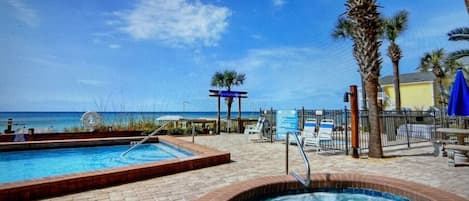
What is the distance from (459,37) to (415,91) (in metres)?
16.4

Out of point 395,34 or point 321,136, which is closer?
point 321,136

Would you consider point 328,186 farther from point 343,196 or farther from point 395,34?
point 395,34

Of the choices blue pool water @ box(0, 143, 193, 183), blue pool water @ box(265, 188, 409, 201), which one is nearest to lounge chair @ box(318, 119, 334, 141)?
blue pool water @ box(265, 188, 409, 201)

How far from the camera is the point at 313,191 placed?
15.4 feet

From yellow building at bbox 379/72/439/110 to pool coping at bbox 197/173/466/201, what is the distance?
65.8 ft

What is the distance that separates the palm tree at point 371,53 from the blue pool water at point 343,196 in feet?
9.70

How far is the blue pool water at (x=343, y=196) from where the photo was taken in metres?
4.36

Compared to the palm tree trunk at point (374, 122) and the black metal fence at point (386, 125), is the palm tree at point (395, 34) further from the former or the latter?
the palm tree trunk at point (374, 122)

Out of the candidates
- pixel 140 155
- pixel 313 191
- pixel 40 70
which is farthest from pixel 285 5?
pixel 40 70

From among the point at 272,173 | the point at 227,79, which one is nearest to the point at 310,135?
the point at 272,173

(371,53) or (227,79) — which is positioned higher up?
(227,79)

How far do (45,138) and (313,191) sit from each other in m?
11.3

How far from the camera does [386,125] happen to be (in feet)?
35.1

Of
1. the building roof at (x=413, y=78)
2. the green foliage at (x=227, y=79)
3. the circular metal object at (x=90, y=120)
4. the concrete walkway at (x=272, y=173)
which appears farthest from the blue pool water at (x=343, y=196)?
the building roof at (x=413, y=78)
